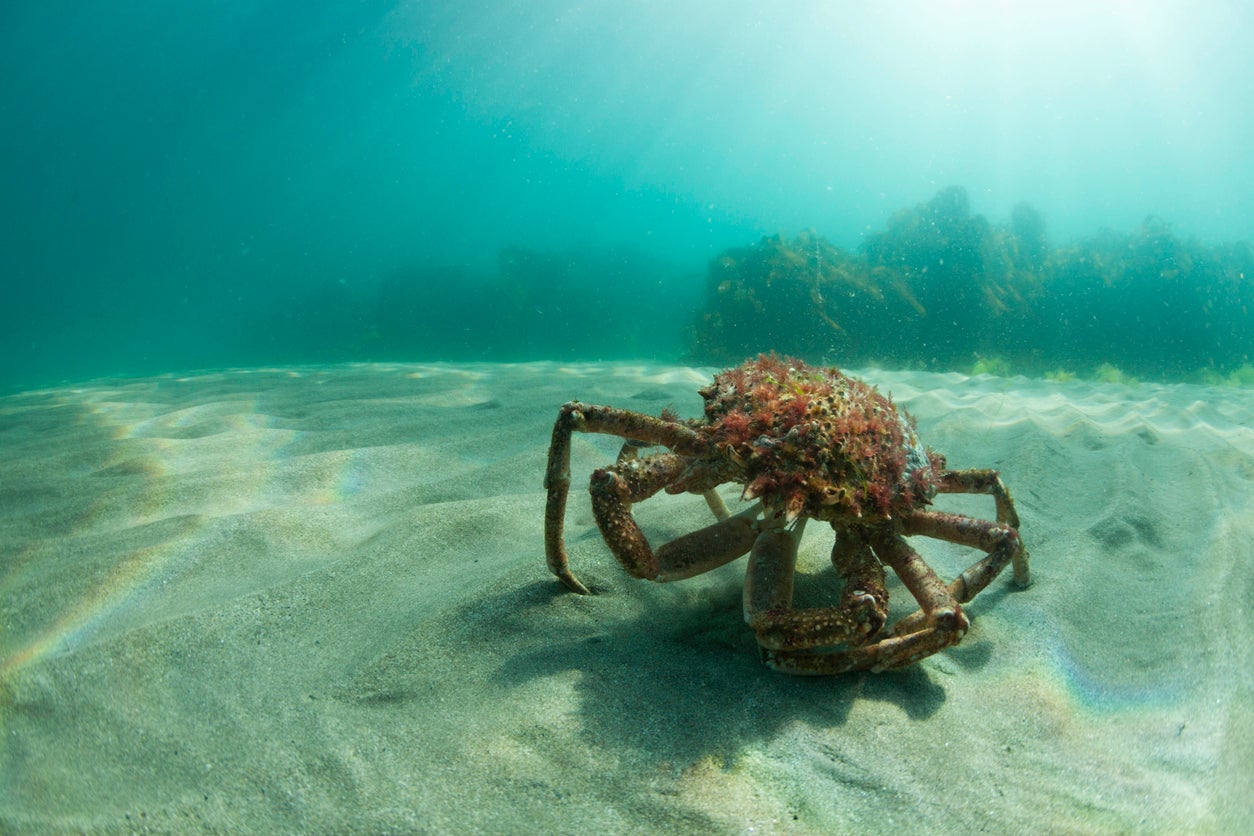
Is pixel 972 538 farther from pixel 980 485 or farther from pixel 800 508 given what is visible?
pixel 800 508

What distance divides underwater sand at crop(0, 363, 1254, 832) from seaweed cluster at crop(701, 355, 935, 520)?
716mm

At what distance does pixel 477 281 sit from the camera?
92.1ft

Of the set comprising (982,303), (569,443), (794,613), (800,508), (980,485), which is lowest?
(794,613)

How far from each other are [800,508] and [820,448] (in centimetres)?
26

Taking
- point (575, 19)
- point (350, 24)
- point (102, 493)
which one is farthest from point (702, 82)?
point (102, 493)

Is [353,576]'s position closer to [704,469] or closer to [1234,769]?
[704,469]

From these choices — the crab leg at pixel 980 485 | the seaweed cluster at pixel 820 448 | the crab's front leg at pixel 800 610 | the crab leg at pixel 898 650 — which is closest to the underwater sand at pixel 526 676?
the crab leg at pixel 898 650

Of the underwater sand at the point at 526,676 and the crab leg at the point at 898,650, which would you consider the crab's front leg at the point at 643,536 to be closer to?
the underwater sand at the point at 526,676

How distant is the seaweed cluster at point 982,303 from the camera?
511 inches

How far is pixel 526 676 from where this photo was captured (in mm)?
2254

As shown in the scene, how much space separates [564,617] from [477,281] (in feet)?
89.8

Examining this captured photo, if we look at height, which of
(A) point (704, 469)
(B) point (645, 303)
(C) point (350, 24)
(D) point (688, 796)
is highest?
Result: (C) point (350, 24)

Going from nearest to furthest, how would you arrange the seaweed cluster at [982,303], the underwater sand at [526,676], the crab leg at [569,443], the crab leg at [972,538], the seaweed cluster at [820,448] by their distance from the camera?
the underwater sand at [526,676] → the seaweed cluster at [820,448] → the crab leg at [972,538] → the crab leg at [569,443] → the seaweed cluster at [982,303]

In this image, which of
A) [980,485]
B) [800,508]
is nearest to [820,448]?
[800,508]
